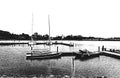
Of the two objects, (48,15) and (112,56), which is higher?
(48,15)

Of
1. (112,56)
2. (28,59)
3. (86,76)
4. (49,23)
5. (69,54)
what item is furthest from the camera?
(49,23)

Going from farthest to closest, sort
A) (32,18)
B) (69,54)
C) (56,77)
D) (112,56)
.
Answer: (32,18) → (69,54) → (112,56) → (56,77)

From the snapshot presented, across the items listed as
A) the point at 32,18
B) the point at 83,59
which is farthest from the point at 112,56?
the point at 32,18

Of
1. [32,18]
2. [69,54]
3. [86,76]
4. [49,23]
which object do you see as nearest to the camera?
[86,76]

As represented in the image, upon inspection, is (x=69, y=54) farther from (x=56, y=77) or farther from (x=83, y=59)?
(x=56, y=77)

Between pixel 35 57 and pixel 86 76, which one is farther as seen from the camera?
pixel 35 57

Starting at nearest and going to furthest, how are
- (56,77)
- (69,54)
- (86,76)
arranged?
1. (56,77)
2. (86,76)
3. (69,54)

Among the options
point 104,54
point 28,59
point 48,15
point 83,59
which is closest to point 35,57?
point 28,59

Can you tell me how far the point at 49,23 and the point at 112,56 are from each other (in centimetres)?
3038

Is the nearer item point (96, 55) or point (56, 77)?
point (56, 77)

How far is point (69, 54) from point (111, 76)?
92.5ft

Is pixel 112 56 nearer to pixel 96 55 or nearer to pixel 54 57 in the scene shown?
pixel 96 55

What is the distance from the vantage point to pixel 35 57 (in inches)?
1930

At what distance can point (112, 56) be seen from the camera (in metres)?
53.9
